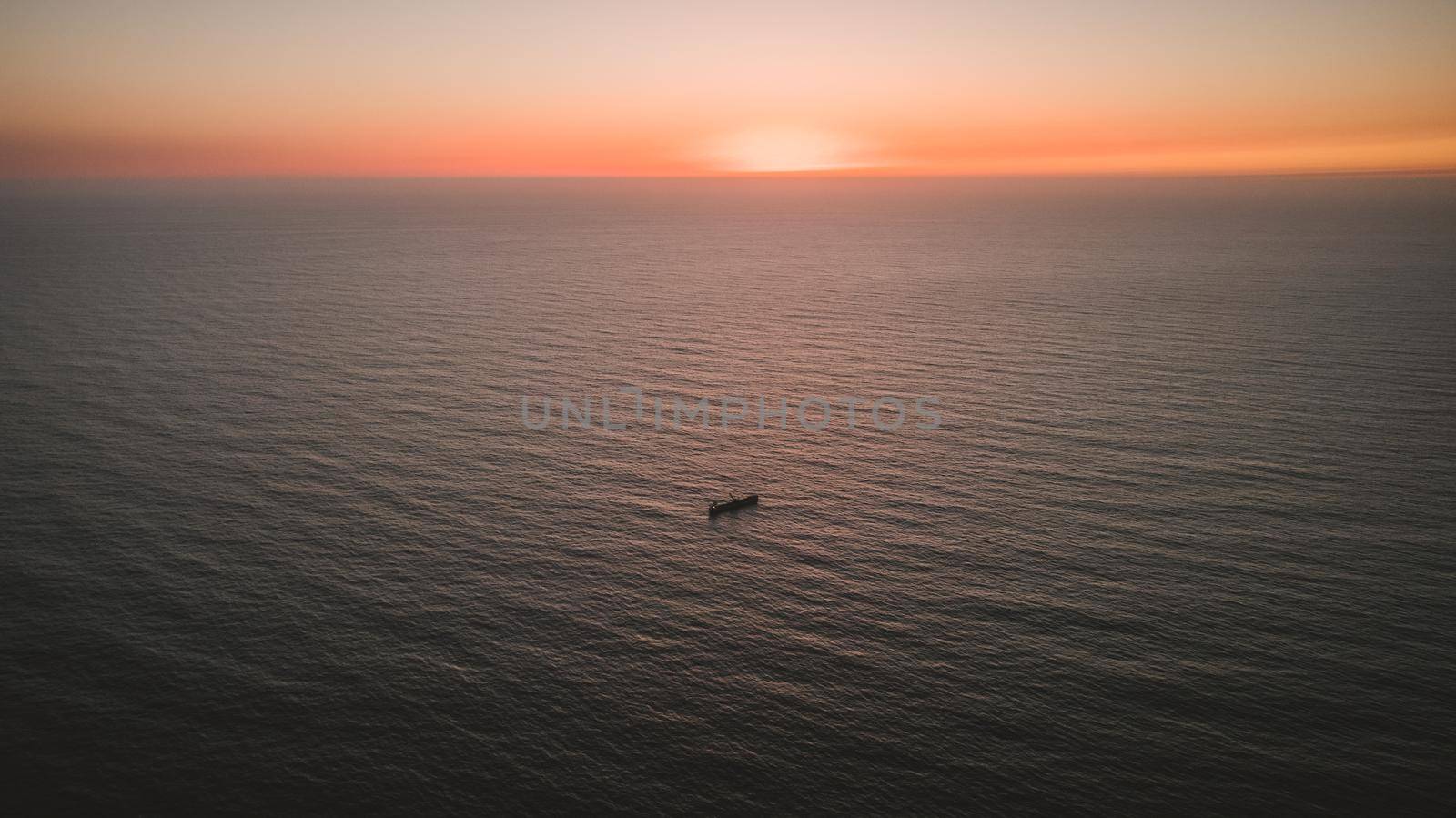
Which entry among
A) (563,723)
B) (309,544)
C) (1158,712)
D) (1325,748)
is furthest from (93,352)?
(1325,748)

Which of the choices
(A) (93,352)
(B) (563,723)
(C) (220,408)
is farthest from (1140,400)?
(A) (93,352)

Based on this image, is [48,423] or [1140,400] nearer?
[48,423]

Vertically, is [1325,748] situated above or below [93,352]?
below

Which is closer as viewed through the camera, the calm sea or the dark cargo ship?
the calm sea

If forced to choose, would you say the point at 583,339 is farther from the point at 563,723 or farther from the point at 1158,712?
the point at 1158,712

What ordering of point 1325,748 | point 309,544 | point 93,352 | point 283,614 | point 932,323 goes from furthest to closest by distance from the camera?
point 932,323 → point 93,352 → point 309,544 → point 283,614 → point 1325,748

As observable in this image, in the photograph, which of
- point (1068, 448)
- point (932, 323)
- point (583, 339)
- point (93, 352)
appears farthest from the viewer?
point (932, 323)

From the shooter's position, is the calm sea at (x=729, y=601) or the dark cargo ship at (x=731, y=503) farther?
the dark cargo ship at (x=731, y=503)

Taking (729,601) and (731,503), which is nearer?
(729,601)

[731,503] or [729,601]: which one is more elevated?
[731,503]
